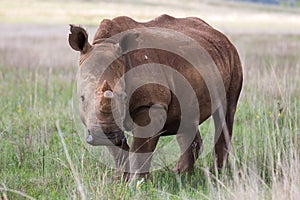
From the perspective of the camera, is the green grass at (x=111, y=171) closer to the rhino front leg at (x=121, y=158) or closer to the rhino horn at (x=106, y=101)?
the rhino front leg at (x=121, y=158)

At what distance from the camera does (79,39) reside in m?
5.66

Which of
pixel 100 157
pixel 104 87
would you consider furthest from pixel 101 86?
pixel 100 157

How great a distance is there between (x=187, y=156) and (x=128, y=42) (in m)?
1.81

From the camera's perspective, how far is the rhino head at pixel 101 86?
16.6 ft

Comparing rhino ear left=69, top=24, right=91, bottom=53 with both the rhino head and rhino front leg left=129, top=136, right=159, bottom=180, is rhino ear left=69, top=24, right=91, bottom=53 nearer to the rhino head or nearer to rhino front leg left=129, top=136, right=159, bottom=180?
the rhino head

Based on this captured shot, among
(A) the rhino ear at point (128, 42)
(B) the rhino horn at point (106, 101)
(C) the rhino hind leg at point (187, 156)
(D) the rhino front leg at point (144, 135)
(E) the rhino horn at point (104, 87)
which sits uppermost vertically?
(A) the rhino ear at point (128, 42)

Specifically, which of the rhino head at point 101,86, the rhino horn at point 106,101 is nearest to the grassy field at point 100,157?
the rhino head at point 101,86

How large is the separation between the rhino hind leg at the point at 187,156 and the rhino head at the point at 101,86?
5.12 feet

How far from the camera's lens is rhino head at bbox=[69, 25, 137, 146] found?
5.07m

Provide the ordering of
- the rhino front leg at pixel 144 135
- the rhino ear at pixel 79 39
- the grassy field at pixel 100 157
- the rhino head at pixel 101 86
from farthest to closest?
the rhino front leg at pixel 144 135 < the rhino ear at pixel 79 39 < the rhino head at pixel 101 86 < the grassy field at pixel 100 157

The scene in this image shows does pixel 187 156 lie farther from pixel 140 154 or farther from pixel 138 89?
pixel 138 89

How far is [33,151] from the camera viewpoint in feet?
22.4

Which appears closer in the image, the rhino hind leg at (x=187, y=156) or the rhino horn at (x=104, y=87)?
the rhino horn at (x=104, y=87)

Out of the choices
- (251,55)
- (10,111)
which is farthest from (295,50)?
(10,111)
